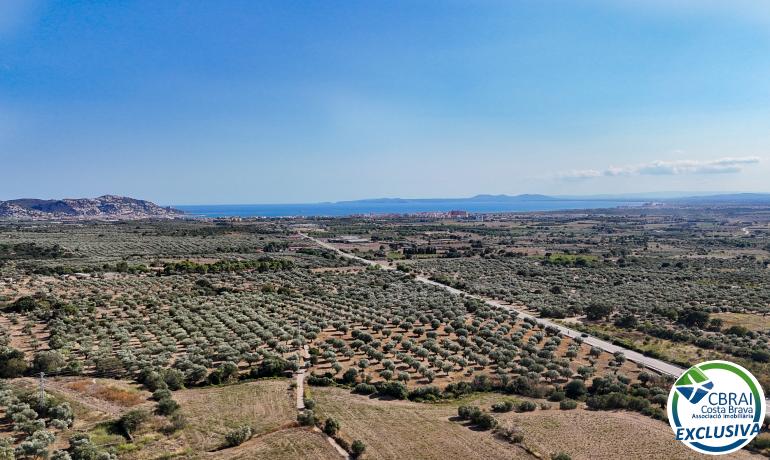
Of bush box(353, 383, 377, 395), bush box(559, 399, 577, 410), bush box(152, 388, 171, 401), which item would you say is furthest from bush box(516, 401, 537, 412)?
bush box(152, 388, 171, 401)

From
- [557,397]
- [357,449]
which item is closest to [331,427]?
[357,449]

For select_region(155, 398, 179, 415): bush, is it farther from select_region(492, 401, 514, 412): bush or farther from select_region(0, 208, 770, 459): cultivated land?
select_region(492, 401, 514, 412): bush

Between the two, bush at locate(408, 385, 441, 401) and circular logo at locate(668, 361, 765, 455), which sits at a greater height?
circular logo at locate(668, 361, 765, 455)

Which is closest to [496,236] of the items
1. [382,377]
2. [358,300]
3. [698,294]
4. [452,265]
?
[452,265]

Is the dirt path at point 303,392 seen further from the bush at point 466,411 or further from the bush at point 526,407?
the bush at point 526,407

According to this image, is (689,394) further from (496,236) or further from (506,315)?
(496,236)

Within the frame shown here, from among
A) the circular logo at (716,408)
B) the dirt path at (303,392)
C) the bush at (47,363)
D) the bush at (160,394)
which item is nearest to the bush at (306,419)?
the dirt path at (303,392)
